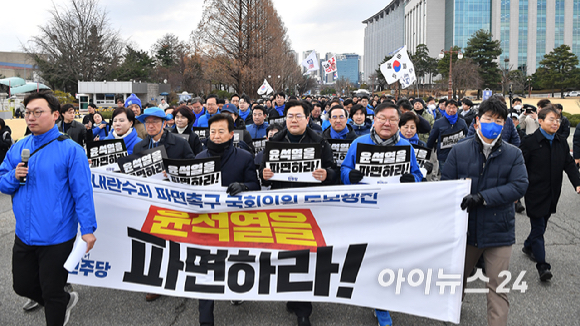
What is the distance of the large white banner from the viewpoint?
3641 mm

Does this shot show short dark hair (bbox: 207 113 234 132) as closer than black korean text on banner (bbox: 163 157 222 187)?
No

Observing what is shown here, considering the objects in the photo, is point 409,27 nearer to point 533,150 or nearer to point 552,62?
point 552,62

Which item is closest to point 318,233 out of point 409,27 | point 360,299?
point 360,299

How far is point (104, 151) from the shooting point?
538cm

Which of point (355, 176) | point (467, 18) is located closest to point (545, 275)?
point (355, 176)

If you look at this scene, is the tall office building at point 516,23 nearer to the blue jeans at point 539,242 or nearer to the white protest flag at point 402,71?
the white protest flag at point 402,71

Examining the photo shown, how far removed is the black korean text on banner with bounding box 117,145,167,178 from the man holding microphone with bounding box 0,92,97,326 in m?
0.99

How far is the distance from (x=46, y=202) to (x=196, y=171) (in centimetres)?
123

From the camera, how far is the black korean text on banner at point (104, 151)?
531 cm

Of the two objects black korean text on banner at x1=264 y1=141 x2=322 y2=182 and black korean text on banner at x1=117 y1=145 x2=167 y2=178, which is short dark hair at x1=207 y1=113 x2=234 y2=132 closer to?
black korean text on banner at x1=264 y1=141 x2=322 y2=182

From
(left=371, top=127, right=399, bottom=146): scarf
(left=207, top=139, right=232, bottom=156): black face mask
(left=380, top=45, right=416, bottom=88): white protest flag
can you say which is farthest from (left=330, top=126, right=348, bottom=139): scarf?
(left=380, top=45, right=416, bottom=88): white protest flag

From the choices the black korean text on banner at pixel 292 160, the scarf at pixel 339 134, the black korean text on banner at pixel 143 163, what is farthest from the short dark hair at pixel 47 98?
the scarf at pixel 339 134

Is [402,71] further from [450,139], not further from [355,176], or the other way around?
[355,176]

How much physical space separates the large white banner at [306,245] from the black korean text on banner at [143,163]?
35 cm
